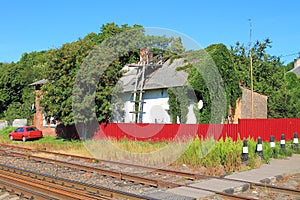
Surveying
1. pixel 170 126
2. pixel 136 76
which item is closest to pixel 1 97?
pixel 136 76

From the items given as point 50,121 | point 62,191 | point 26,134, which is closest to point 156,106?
point 50,121

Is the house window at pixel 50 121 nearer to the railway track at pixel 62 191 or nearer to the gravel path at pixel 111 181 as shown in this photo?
the gravel path at pixel 111 181

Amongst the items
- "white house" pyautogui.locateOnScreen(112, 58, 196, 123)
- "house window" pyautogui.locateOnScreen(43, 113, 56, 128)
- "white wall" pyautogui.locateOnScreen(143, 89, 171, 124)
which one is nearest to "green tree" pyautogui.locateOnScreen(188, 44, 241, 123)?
"white house" pyautogui.locateOnScreen(112, 58, 196, 123)

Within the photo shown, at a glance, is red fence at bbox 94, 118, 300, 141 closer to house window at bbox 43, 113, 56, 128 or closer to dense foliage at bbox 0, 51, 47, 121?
house window at bbox 43, 113, 56, 128

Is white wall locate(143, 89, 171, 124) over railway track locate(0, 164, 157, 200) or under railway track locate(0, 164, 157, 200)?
over

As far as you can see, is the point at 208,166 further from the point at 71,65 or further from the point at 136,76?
the point at 136,76

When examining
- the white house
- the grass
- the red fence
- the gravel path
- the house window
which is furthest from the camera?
the house window

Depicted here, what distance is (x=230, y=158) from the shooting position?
13156 millimetres

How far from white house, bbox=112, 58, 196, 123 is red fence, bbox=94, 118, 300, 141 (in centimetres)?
354

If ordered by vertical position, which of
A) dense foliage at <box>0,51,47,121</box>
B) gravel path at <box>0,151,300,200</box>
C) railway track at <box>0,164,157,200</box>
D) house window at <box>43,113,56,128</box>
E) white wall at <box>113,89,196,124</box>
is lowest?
gravel path at <box>0,151,300,200</box>

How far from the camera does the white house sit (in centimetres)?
2616

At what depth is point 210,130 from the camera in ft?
63.5

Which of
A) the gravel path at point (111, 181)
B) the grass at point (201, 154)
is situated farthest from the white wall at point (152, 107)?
the gravel path at point (111, 181)

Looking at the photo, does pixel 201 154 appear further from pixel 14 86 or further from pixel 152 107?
pixel 14 86
